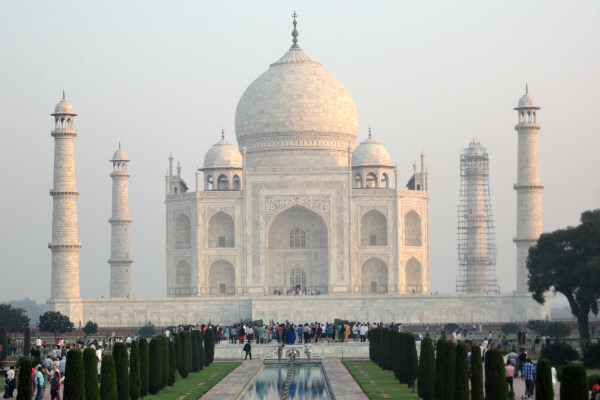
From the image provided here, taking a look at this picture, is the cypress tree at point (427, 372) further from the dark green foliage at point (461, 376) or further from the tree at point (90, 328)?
the tree at point (90, 328)

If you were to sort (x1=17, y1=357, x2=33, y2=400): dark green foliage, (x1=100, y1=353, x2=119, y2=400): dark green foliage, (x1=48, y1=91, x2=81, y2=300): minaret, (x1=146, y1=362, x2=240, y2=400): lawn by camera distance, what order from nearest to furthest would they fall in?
(x1=17, y1=357, x2=33, y2=400): dark green foliage, (x1=100, y1=353, x2=119, y2=400): dark green foliage, (x1=146, y1=362, x2=240, y2=400): lawn, (x1=48, y1=91, x2=81, y2=300): minaret

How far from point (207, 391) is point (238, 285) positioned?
78.8 feet

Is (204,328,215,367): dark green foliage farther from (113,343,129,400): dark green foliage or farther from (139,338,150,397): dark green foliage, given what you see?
(113,343,129,400): dark green foliage

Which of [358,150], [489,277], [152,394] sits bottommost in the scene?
[152,394]

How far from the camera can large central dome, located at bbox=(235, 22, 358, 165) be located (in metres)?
50.0

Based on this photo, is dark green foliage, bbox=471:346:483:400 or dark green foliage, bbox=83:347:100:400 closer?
dark green foliage, bbox=83:347:100:400

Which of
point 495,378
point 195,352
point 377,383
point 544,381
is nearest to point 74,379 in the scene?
point 495,378

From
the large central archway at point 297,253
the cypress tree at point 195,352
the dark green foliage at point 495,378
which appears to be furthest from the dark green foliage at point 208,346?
the large central archway at point 297,253

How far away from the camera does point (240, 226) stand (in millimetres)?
47375

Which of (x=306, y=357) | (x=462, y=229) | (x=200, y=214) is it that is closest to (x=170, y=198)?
(x=200, y=214)

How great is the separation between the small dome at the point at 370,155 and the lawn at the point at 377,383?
67.6ft

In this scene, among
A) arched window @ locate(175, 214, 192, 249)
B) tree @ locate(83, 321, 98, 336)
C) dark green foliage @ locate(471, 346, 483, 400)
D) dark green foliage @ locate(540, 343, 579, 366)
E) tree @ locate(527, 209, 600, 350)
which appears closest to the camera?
dark green foliage @ locate(471, 346, 483, 400)

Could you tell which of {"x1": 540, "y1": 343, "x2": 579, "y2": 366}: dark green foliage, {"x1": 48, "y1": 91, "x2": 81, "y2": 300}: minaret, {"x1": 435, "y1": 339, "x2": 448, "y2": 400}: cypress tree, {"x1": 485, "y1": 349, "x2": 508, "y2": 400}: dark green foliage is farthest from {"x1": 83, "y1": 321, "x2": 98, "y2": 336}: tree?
{"x1": 485, "y1": 349, "x2": 508, "y2": 400}: dark green foliage

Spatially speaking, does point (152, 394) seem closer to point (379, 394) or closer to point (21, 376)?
point (379, 394)
